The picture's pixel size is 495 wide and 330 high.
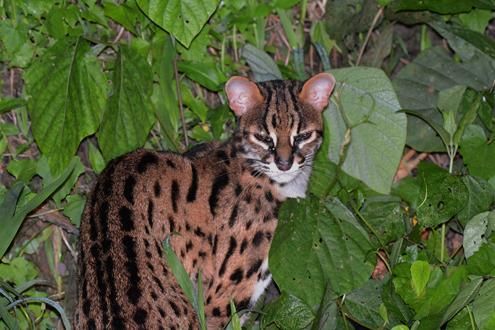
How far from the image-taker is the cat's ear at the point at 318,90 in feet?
19.1

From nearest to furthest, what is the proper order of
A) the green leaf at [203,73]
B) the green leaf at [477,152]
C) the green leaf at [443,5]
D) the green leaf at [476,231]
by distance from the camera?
1. the green leaf at [476,231]
2. the green leaf at [477,152]
3. the green leaf at [203,73]
4. the green leaf at [443,5]

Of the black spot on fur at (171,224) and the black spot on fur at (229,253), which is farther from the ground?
the black spot on fur at (171,224)

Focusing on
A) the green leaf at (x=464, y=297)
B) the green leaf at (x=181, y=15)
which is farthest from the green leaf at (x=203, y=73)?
the green leaf at (x=464, y=297)

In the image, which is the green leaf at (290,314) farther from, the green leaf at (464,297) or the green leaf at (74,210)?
the green leaf at (74,210)

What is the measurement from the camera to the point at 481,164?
615 centimetres

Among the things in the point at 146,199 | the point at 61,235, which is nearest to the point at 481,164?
the point at 146,199

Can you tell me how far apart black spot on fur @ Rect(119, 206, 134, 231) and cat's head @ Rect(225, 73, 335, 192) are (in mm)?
767

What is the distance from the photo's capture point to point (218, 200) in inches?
227

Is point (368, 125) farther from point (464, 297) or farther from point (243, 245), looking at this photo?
point (464, 297)

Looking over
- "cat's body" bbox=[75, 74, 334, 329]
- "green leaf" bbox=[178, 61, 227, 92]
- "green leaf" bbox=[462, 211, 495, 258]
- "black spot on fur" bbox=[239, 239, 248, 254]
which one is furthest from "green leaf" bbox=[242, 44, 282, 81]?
"green leaf" bbox=[462, 211, 495, 258]

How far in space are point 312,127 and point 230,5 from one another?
43.7 inches

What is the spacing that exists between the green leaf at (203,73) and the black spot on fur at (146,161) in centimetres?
85

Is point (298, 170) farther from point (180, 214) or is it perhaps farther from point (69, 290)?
point (69, 290)

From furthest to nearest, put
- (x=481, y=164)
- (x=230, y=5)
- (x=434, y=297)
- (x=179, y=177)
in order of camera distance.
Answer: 1. (x=230, y=5)
2. (x=481, y=164)
3. (x=179, y=177)
4. (x=434, y=297)
